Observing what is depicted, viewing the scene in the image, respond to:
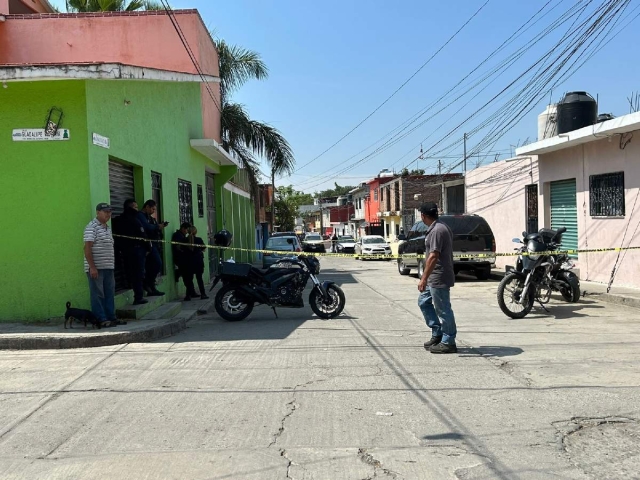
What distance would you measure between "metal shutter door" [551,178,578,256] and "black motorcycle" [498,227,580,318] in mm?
5197

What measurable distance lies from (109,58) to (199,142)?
419 centimetres

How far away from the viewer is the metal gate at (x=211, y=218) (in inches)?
734

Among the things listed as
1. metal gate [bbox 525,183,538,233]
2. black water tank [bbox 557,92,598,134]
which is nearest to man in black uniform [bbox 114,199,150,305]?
black water tank [bbox 557,92,598,134]

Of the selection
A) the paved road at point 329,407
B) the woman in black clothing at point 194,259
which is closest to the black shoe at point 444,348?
the paved road at point 329,407

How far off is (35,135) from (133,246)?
221 centimetres

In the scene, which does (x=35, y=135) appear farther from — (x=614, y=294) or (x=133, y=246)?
(x=614, y=294)

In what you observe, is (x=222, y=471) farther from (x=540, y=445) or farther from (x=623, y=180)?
(x=623, y=180)

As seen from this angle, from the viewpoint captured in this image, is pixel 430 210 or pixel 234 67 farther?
pixel 234 67

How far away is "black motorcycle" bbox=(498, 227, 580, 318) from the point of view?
9.68m

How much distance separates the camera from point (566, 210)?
1617 cm

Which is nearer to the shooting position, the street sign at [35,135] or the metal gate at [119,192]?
the street sign at [35,135]

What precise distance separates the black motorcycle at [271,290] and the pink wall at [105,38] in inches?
336

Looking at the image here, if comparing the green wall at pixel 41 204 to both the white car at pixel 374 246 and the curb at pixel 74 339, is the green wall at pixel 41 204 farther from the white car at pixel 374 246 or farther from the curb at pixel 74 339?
the white car at pixel 374 246

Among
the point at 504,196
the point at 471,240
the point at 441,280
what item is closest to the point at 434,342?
the point at 441,280
